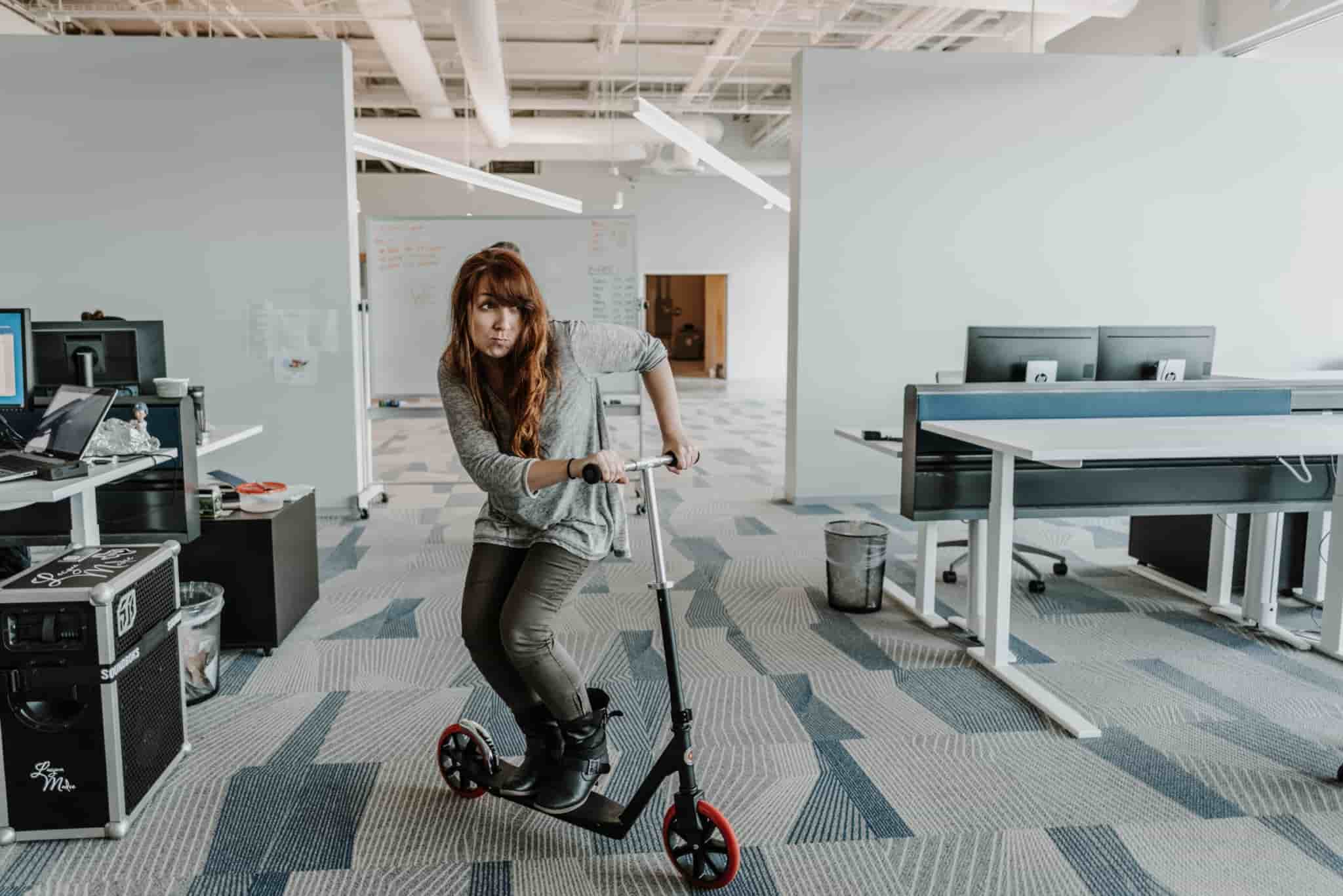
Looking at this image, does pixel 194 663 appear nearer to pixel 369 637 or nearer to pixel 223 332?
pixel 369 637

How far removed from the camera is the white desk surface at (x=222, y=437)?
3322 millimetres

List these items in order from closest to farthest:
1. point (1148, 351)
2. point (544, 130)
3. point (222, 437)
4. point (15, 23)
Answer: point (222, 437), point (1148, 351), point (15, 23), point (544, 130)

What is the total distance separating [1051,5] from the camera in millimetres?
6062

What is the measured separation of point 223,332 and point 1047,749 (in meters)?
4.85

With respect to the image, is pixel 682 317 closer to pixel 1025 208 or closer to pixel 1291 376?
pixel 1025 208

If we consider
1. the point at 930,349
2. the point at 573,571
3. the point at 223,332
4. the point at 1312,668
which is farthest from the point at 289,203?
the point at 1312,668

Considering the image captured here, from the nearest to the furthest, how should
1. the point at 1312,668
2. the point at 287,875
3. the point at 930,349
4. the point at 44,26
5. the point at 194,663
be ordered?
the point at 287,875, the point at 194,663, the point at 1312,668, the point at 930,349, the point at 44,26

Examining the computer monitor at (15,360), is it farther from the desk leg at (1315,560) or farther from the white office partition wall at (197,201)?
the desk leg at (1315,560)

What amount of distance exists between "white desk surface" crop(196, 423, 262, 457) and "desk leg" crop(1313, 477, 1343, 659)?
150 inches

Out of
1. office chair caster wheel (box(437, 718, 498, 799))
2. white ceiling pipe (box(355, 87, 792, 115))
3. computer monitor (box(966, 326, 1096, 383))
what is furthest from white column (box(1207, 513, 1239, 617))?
white ceiling pipe (box(355, 87, 792, 115))

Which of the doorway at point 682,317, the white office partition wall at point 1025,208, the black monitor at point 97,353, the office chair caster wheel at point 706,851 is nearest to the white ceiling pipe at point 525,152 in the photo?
the doorway at point 682,317

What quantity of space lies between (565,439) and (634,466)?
335 mm

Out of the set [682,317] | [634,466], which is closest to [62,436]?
[634,466]

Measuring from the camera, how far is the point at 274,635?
127 inches
